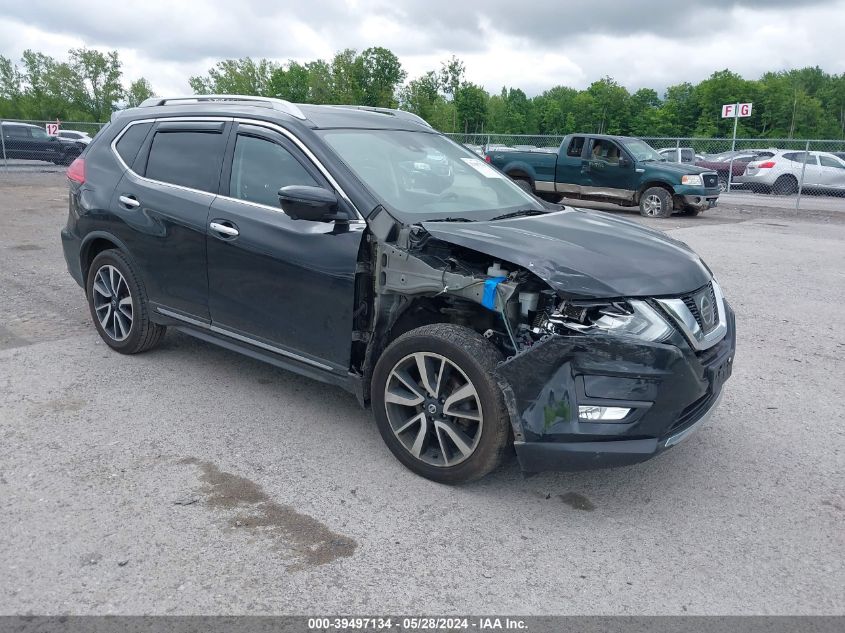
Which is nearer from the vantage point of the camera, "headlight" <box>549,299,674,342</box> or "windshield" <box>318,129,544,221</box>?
"headlight" <box>549,299,674,342</box>

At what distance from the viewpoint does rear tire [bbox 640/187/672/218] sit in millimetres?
16328

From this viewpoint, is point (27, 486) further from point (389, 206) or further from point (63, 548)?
point (389, 206)

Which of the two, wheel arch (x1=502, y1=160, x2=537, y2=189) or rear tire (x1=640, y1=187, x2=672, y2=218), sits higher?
wheel arch (x1=502, y1=160, x2=537, y2=189)

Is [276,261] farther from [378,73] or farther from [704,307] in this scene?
[378,73]

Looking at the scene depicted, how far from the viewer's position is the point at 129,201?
16.6 ft

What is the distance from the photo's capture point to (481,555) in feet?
10.2

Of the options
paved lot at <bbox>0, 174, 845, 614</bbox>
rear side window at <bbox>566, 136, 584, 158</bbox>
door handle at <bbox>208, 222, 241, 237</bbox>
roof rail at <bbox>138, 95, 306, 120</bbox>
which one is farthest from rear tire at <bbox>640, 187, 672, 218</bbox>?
door handle at <bbox>208, 222, 241, 237</bbox>

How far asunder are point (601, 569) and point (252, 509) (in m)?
1.61

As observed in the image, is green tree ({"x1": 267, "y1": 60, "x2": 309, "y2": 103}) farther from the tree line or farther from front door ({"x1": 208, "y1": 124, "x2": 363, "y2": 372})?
front door ({"x1": 208, "y1": 124, "x2": 363, "y2": 372})

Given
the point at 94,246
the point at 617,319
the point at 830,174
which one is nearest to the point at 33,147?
the point at 94,246

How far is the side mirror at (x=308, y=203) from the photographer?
149 inches

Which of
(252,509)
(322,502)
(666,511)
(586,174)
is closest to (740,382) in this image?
(666,511)

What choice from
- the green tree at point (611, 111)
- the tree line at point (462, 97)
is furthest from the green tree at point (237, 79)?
the green tree at point (611, 111)

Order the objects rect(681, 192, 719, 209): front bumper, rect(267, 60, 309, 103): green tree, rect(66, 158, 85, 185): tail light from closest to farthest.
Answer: rect(66, 158, 85, 185): tail light < rect(681, 192, 719, 209): front bumper < rect(267, 60, 309, 103): green tree
